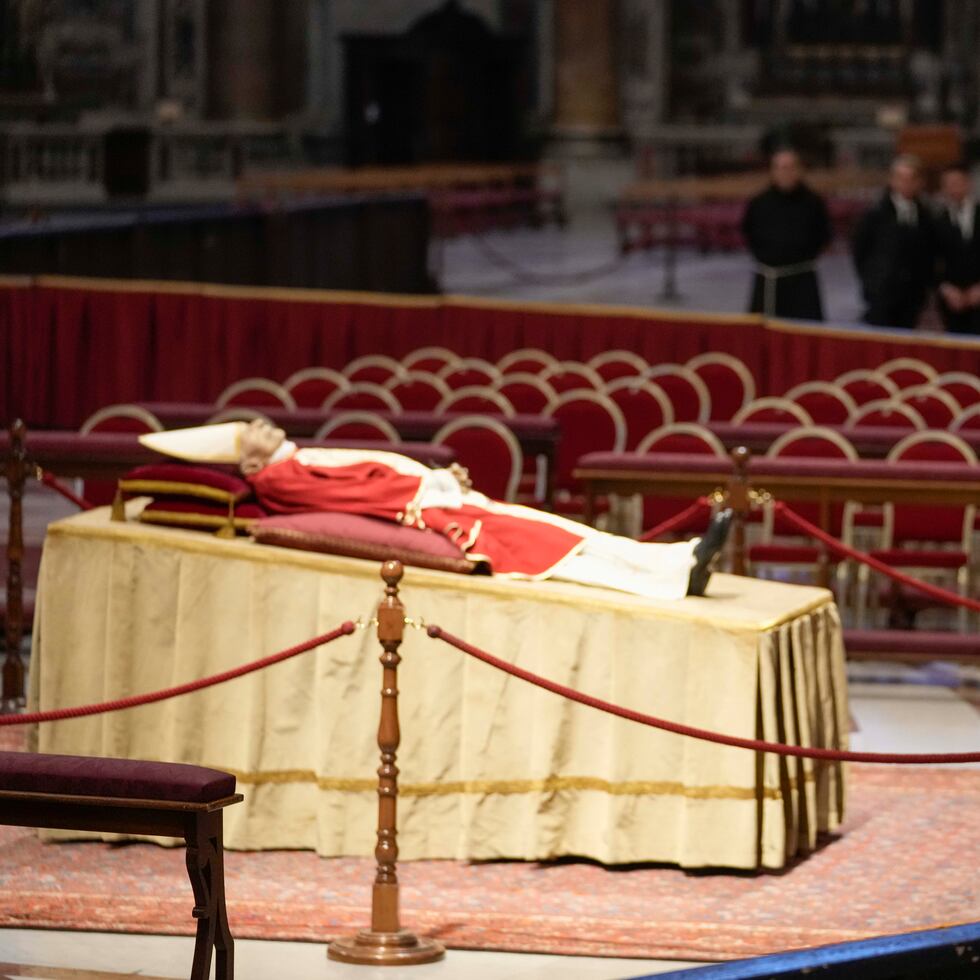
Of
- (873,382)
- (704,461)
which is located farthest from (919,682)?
(873,382)

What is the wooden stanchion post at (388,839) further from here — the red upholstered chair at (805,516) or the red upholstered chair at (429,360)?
the red upholstered chair at (429,360)

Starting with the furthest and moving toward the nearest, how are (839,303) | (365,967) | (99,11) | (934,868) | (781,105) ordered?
(781,105)
(99,11)
(839,303)
(934,868)
(365,967)

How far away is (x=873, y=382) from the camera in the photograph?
11297 mm

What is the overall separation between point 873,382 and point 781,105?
1964cm

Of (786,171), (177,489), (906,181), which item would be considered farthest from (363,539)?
(786,171)

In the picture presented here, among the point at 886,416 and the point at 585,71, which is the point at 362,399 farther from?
the point at 585,71

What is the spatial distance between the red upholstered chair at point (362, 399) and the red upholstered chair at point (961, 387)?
2939mm

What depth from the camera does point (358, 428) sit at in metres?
9.23

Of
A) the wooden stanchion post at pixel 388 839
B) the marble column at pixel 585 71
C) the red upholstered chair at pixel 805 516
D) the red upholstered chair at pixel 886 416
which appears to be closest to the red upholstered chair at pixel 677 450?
the red upholstered chair at pixel 805 516

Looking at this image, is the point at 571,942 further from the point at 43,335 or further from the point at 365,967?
the point at 43,335

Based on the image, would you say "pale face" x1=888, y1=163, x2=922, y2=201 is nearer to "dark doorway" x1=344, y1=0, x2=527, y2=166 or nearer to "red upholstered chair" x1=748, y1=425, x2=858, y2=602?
"red upholstered chair" x1=748, y1=425, x2=858, y2=602

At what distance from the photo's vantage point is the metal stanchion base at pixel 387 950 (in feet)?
16.8

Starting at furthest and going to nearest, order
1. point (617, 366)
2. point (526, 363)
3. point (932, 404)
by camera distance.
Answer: point (526, 363) < point (617, 366) < point (932, 404)

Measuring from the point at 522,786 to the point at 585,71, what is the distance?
23304mm
